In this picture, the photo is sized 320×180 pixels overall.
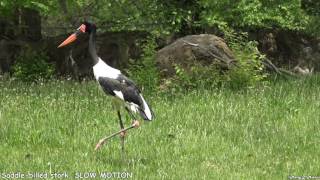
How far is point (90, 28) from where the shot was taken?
9.95 meters

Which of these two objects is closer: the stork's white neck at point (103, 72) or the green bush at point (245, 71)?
the stork's white neck at point (103, 72)

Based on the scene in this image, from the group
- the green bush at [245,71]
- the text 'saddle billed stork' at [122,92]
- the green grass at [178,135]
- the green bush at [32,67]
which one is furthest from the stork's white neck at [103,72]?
the green bush at [32,67]

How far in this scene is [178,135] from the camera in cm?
→ 1058

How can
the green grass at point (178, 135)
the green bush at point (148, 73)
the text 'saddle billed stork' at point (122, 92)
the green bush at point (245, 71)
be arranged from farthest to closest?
the green bush at point (148, 73), the green bush at point (245, 71), the text 'saddle billed stork' at point (122, 92), the green grass at point (178, 135)

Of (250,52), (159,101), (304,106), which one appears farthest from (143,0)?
(304,106)

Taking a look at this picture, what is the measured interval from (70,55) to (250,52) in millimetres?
7789

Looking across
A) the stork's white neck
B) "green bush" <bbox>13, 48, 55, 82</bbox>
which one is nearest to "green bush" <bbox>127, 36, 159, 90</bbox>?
"green bush" <bbox>13, 48, 55, 82</bbox>

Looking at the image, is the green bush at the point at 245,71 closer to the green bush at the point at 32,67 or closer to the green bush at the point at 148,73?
the green bush at the point at 148,73

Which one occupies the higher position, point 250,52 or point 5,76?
point 250,52

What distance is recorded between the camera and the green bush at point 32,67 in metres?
20.0

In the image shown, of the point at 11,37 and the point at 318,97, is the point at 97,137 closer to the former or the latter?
the point at 318,97

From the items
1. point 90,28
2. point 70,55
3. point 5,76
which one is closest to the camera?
point 90,28

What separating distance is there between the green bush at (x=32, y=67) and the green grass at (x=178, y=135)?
5.17 metres

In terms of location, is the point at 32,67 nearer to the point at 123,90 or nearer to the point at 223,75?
the point at 223,75
